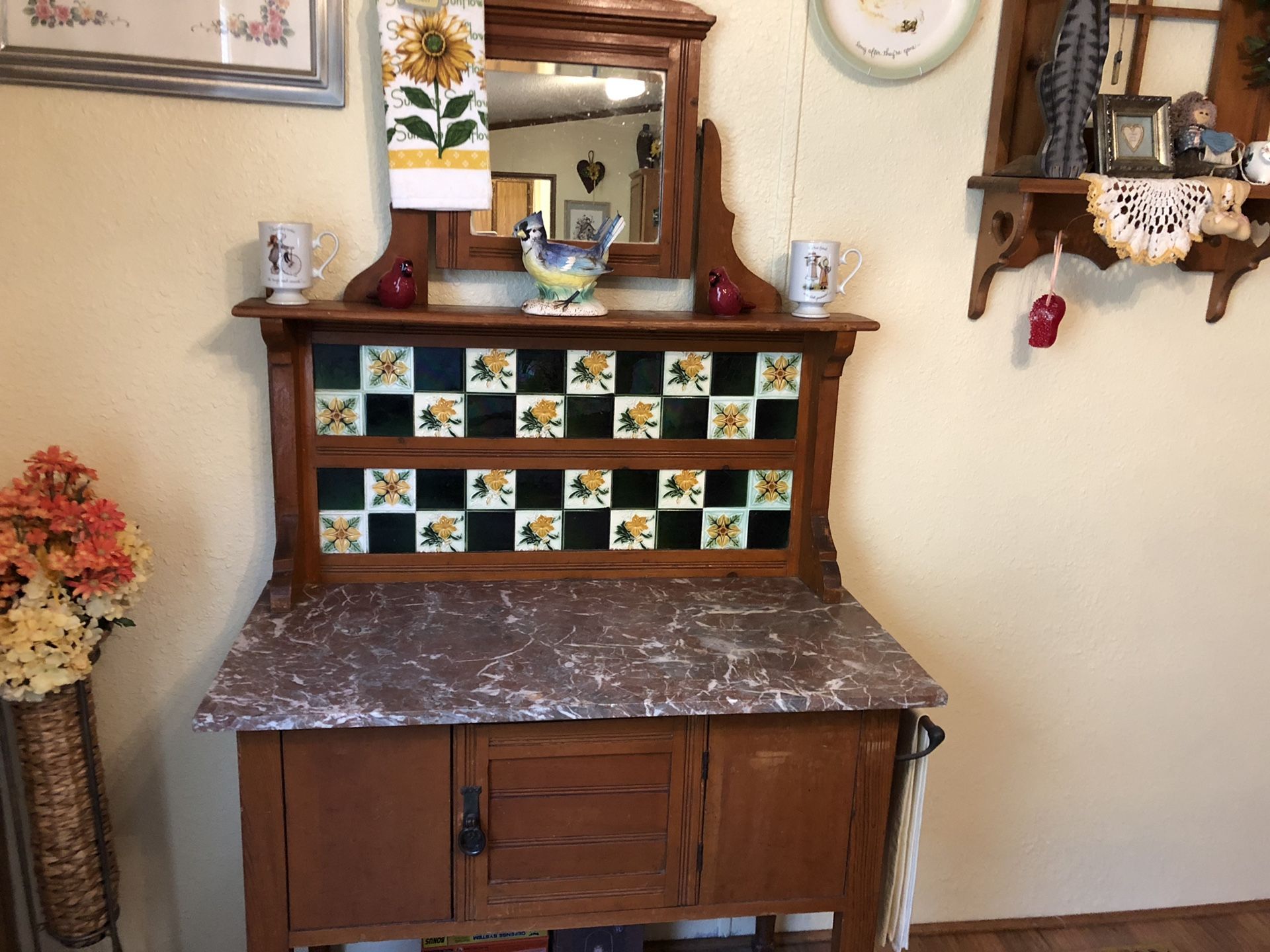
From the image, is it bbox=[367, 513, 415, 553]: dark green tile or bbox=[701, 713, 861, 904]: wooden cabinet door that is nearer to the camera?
bbox=[701, 713, 861, 904]: wooden cabinet door

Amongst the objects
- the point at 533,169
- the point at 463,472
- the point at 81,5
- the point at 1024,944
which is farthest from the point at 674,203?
the point at 1024,944

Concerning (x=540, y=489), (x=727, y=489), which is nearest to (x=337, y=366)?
(x=540, y=489)

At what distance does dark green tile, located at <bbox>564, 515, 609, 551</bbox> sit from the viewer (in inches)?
73.4

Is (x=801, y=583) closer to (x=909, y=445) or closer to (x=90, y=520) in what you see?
(x=909, y=445)

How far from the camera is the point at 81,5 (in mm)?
1561

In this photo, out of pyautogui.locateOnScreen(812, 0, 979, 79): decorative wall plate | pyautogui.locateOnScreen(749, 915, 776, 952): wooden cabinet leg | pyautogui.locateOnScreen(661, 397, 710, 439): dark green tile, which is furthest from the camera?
pyautogui.locateOnScreen(749, 915, 776, 952): wooden cabinet leg

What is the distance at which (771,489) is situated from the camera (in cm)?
190

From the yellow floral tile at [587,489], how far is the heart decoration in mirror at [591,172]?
49cm

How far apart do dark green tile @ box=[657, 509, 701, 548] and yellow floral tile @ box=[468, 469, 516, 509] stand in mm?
277

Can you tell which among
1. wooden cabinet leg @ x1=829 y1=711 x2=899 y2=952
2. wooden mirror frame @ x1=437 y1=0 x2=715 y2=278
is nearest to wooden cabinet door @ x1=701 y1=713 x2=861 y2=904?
wooden cabinet leg @ x1=829 y1=711 x2=899 y2=952

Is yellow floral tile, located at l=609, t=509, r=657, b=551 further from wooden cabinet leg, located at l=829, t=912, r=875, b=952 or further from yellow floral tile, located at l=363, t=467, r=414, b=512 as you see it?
wooden cabinet leg, located at l=829, t=912, r=875, b=952

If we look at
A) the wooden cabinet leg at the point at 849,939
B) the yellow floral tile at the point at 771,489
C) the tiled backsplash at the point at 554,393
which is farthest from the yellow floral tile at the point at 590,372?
the wooden cabinet leg at the point at 849,939

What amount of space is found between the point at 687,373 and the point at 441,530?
0.52 meters

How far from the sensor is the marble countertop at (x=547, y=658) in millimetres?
1412
